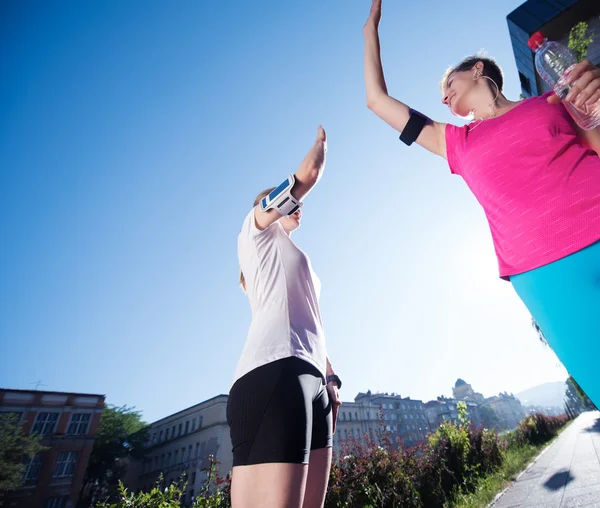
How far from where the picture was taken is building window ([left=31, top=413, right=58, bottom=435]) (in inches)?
1258

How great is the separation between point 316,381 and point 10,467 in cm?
3934

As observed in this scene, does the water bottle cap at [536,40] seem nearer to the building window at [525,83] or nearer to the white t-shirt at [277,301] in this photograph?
the white t-shirt at [277,301]

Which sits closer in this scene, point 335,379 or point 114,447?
point 335,379

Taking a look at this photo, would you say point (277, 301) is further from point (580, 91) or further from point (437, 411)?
point (437, 411)

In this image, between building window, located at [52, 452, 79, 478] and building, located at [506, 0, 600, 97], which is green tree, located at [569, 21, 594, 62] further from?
building window, located at [52, 452, 79, 478]

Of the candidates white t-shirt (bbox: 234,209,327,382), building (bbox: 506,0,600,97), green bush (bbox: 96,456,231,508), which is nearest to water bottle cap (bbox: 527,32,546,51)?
white t-shirt (bbox: 234,209,327,382)

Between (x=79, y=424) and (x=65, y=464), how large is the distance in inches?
154

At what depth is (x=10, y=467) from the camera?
25.8 metres

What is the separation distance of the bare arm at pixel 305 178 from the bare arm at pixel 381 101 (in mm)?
470

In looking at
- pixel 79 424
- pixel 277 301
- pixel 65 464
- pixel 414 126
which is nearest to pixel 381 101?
pixel 414 126

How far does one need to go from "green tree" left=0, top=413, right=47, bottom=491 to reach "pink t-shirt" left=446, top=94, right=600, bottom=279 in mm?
39659

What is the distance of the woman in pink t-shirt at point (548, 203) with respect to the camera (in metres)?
0.95

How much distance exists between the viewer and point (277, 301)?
1479 millimetres

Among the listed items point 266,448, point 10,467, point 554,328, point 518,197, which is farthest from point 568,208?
point 10,467
